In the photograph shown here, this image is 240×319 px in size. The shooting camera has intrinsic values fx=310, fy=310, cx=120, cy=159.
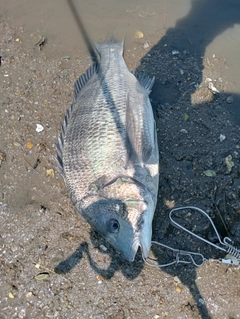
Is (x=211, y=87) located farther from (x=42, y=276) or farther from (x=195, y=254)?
(x=42, y=276)

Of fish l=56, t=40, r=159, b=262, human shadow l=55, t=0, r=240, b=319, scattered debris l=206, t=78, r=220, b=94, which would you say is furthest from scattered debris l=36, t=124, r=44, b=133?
scattered debris l=206, t=78, r=220, b=94

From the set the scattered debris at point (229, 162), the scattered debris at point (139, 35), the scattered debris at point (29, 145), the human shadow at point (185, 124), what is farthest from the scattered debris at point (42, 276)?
the scattered debris at point (139, 35)

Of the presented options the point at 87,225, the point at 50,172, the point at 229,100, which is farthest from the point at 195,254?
the point at 229,100

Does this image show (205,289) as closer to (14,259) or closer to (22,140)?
(14,259)

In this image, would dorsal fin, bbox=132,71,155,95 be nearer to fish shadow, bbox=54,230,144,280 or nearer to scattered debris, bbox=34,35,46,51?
scattered debris, bbox=34,35,46,51

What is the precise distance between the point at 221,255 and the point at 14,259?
6.79ft

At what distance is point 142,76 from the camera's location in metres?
3.87

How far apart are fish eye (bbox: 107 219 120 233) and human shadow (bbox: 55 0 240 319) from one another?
664mm

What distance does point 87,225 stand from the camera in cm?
324

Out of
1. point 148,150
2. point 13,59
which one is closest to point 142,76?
point 148,150

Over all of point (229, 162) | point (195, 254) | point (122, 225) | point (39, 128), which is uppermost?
point (39, 128)

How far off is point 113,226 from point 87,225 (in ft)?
2.57

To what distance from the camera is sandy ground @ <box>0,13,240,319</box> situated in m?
2.93

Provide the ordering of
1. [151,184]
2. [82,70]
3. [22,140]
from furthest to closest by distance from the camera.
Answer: [82,70], [22,140], [151,184]
